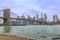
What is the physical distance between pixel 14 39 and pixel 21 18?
45.1m

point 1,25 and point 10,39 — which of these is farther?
point 1,25

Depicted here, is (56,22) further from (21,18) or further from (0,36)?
(0,36)

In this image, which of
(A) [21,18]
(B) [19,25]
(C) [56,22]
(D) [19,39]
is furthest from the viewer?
(B) [19,25]

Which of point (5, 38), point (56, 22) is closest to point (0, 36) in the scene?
point (5, 38)

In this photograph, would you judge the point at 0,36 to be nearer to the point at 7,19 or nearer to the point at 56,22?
the point at 7,19

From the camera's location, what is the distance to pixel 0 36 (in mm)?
13234

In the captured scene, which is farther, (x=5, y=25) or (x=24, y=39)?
(x=5, y=25)

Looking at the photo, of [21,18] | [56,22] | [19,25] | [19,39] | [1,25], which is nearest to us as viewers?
[19,39]

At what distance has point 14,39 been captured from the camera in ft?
42.2

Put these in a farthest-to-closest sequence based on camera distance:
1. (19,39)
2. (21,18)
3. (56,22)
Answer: (56,22) < (21,18) < (19,39)

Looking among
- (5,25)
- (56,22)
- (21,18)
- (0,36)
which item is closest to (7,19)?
(21,18)

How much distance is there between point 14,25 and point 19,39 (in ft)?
212

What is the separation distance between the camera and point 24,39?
12.9m

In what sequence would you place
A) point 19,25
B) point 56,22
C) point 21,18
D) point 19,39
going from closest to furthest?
1. point 19,39
2. point 21,18
3. point 56,22
4. point 19,25
